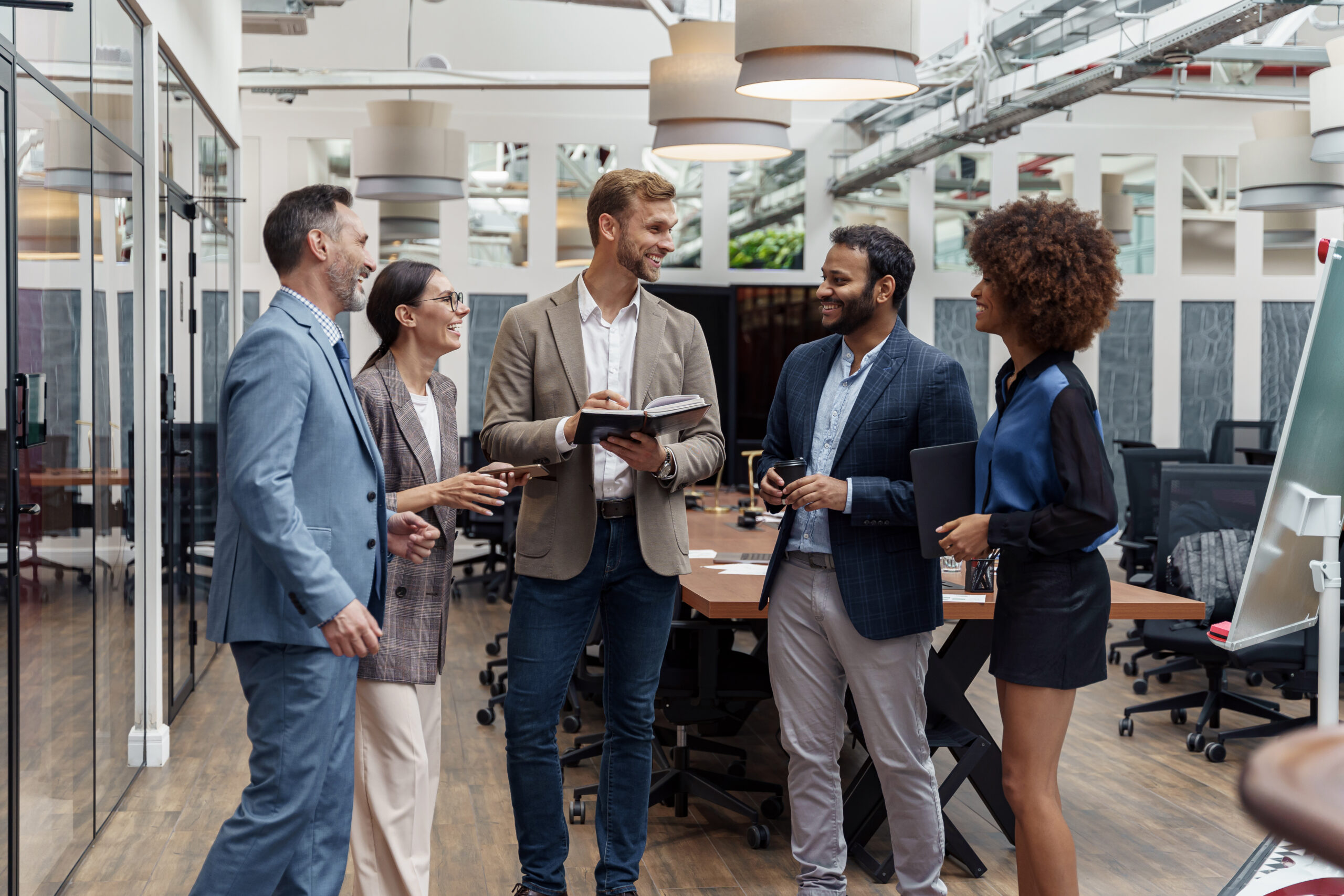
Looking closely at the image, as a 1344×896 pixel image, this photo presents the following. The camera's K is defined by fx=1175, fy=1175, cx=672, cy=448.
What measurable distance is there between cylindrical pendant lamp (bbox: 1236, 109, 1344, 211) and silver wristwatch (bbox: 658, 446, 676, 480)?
21.6 feet

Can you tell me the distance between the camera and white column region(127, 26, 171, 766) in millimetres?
4258

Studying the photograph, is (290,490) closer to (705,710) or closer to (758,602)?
(758,602)

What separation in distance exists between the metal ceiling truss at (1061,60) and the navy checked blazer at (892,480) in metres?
3.67

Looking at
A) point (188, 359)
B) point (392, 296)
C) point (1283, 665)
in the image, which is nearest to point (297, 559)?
point (392, 296)

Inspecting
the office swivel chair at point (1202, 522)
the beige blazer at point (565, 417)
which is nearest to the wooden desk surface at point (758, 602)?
the beige blazer at point (565, 417)

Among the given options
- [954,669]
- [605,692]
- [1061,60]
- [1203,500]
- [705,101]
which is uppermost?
[1061,60]

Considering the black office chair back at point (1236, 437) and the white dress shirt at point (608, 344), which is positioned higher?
the white dress shirt at point (608, 344)

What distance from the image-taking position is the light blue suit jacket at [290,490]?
2004 millimetres

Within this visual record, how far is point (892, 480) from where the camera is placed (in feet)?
9.02

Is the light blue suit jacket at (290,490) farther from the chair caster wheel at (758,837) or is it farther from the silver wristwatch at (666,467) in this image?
the chair caster wheel at (758,837)

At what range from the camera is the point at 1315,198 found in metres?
7.70

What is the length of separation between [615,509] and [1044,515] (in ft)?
3.24

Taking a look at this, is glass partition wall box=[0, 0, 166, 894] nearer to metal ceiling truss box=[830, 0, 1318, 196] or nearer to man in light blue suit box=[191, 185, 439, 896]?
man in light blue suit box=[191, 185, 439, 896]

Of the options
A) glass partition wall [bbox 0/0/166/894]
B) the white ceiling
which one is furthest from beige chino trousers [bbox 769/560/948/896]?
the white ceiling
